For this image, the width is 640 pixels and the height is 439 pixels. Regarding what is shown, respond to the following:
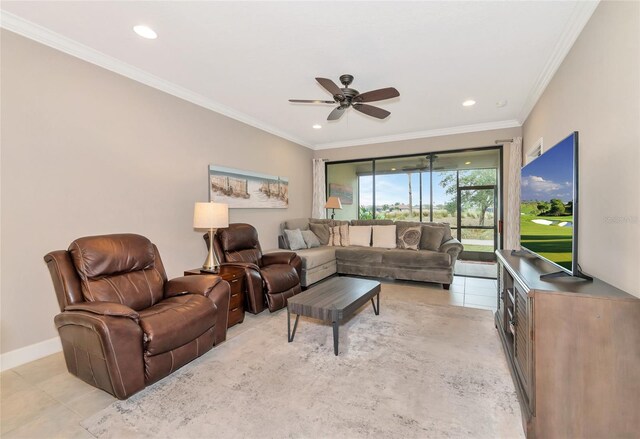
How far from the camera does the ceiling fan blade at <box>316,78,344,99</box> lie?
102 inches

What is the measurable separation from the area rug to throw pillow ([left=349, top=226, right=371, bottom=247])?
8.83 ft

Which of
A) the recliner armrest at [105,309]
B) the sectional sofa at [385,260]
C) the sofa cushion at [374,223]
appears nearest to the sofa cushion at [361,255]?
the sectional sofa at [385,260]

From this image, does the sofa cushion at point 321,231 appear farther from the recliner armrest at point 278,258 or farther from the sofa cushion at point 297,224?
the recliner armrest at point 278,258

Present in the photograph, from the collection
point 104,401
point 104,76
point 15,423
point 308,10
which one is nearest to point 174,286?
point 104,401

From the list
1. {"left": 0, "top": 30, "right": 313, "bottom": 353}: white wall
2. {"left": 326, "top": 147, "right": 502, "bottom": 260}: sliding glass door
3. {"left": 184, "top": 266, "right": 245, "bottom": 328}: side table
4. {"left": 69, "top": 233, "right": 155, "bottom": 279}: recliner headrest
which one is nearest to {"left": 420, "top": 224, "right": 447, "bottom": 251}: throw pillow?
{"left": 326, "top": 147, "right": 502, "bottom": 260}: sliding glass door

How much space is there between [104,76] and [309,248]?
3627mm

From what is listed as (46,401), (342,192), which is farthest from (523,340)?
(342,192)

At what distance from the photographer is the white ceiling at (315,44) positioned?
212 centimetres

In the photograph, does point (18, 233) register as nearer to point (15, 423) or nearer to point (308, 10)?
point (15, 423)

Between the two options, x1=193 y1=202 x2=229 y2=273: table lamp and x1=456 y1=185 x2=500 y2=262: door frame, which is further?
x1=456 y1=185 x2=500 y2=262: door frame

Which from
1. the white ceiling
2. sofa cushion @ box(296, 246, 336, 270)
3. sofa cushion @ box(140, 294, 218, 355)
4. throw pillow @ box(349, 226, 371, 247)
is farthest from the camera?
throw pillow @ box(349, 226, 371, 247)

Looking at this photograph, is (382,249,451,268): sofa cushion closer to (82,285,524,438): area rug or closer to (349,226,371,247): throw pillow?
(349,226,371,247): throw pillow

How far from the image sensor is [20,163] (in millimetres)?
2289

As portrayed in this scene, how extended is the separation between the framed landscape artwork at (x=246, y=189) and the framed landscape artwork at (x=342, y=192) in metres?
1.47
